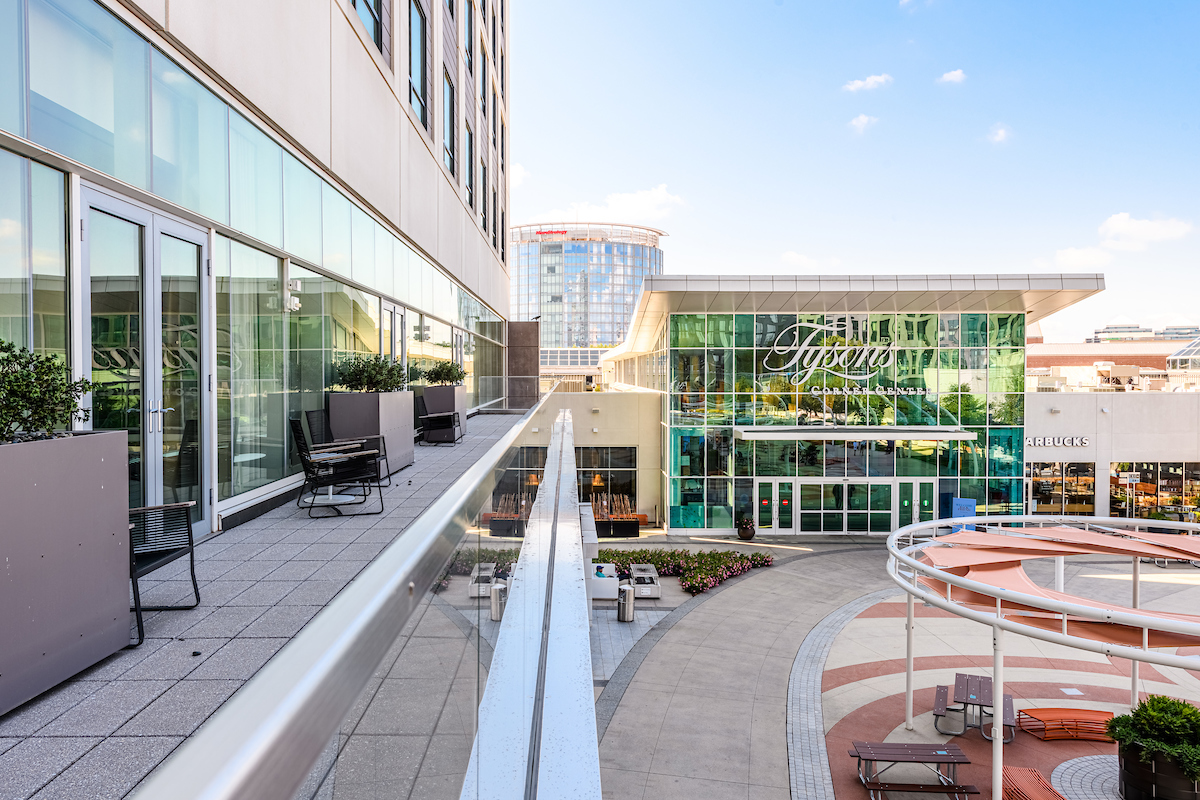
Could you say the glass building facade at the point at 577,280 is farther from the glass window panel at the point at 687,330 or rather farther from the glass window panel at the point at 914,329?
the glass window panel at the point at 914,329

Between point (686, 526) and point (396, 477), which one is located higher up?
point (396, 477)

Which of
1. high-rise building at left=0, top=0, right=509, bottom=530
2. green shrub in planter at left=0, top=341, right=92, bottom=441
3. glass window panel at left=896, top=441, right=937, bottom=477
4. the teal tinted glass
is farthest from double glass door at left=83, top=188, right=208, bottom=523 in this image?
glass window panel at left=896, top=441, right=937, bottom=477

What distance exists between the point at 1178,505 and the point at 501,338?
3324 centimetres

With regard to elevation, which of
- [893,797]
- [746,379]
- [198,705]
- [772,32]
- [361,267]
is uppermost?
[772,32]

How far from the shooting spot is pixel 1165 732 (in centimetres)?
1019

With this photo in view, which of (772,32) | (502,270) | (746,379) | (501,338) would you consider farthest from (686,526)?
(772,32)

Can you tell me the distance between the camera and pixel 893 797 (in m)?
10.4

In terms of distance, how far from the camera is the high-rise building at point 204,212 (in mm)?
5738

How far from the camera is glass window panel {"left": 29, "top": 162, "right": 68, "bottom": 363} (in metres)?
5.64

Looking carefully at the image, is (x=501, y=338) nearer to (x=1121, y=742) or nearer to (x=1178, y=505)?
(x=1121, y=742)

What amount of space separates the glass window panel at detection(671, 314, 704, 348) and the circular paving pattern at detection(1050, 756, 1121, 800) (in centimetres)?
1935

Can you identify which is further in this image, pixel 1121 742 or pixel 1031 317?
pixel 1031 317

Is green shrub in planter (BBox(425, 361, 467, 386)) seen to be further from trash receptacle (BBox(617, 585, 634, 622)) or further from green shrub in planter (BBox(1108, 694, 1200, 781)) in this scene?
green shrub in planter (BBox(1108, 694, 1200, 781))

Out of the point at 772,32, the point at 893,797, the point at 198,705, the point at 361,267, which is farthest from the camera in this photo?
the point at 772,32
